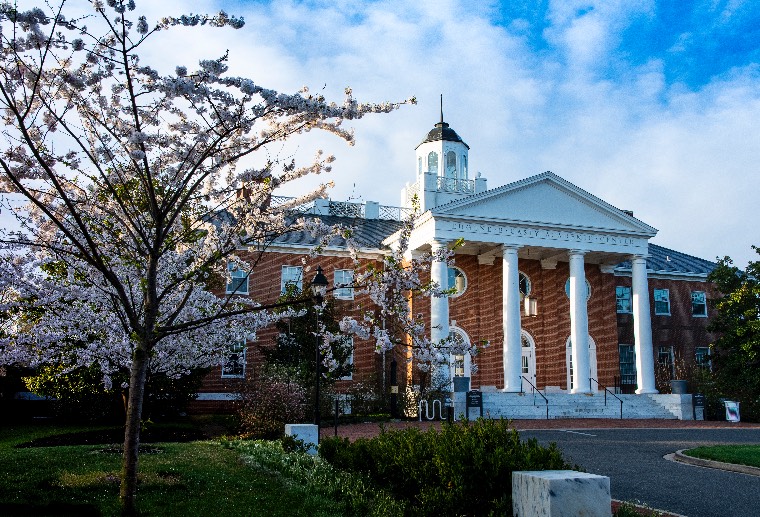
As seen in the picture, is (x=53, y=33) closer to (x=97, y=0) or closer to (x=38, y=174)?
(x=97, y=0)

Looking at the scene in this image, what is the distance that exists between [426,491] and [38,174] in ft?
18.8

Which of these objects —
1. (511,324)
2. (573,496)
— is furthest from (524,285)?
(573,496)

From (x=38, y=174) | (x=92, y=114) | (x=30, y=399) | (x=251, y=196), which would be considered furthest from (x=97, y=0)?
(x=30, y=399)

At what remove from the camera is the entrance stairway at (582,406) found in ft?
94.8

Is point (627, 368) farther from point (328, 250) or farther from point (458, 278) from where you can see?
point (328, 250)

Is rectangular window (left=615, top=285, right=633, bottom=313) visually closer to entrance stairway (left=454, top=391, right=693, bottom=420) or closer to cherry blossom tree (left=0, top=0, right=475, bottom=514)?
entrance stairway (left=454, top=391, right=693, bottom=420)

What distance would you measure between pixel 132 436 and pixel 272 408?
39.7ft

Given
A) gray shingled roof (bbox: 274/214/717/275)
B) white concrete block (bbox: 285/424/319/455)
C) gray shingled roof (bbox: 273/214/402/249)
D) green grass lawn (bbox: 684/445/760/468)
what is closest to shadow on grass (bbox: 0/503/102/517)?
white concrete block (bbox: 285/424/319/455)

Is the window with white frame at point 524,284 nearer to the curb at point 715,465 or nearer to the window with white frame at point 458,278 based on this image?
the window with white frame at point 458,278

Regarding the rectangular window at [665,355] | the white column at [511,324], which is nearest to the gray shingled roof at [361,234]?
the white column at [511,324]

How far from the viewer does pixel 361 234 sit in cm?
3603

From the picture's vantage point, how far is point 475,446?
7242 mm

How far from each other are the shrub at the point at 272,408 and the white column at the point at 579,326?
1503 cm

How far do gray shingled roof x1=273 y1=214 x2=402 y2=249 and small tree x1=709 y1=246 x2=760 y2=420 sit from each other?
15.7 metres
